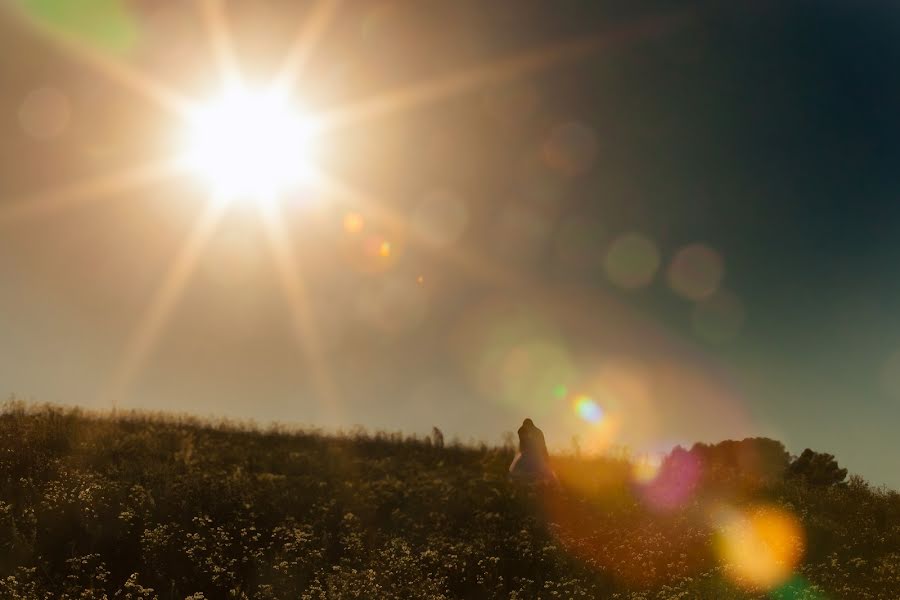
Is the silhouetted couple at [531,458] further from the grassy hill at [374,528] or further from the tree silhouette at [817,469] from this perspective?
the tree silhouette at [817,469]

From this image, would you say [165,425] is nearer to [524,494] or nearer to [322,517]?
[322,517]

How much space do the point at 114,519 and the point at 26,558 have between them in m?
1.85

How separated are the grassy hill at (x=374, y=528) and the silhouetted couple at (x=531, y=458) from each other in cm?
81

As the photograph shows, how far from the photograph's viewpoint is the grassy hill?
42.9 feet

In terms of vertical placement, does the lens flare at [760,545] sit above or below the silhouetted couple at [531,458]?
below

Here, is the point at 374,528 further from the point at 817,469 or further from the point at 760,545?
the point at 817,469

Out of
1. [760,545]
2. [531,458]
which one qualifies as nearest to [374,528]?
[531,458]

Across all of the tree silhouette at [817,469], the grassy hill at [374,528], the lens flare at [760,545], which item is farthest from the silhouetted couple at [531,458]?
the tree silhouette at [817,469]

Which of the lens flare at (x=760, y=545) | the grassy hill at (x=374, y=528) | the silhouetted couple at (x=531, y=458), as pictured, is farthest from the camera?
the silhouetted couple at (x=531, y=458)

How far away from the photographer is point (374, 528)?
54.4 feet

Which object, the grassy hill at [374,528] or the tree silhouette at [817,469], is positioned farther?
the tree silhouette at [817,469]

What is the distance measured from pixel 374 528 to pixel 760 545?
29.7 ft

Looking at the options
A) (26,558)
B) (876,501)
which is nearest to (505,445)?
(876,501)

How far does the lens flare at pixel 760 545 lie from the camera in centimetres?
1355
